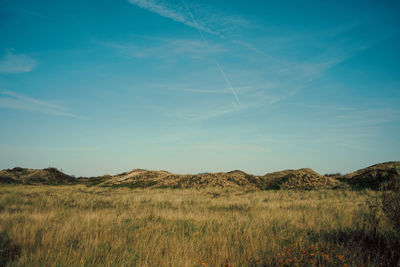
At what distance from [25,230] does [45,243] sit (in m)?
1.28

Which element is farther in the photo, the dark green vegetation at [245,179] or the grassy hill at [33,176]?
the grassy hill at [33,176]

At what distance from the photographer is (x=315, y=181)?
25250 millimetres

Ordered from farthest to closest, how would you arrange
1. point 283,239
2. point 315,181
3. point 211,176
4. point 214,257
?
point 211,176, point 315,181, point 283,239, point 214,257

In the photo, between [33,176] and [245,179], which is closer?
[245,179]

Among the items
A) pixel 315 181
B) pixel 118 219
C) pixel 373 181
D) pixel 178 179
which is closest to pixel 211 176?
pixel 178 179

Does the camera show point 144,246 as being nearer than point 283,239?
Yes

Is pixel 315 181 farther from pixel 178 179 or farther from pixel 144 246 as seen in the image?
pixel 144 246

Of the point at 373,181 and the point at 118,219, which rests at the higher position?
the point at 373,181

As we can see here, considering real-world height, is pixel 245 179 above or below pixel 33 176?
above

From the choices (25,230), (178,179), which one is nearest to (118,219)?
(25,230)

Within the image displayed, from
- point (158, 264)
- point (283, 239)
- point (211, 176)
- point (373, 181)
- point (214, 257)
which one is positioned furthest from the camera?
point (211, 176)

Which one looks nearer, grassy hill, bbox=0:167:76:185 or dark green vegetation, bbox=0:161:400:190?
dark green vegetation, bbox=0:161:400:190

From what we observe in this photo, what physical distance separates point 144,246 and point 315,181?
24813mm

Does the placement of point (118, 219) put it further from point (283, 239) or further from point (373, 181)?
point (373, 181)
